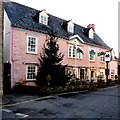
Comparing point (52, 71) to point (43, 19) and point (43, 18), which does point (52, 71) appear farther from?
point (43, 18)

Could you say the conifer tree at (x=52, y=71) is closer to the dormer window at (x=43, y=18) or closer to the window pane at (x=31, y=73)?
the window pane at (x=31, y=73)

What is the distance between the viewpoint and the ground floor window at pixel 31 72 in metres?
16.5

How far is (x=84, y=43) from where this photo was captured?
2362 centimetres

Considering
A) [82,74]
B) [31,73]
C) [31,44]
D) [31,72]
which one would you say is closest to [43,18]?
[31,44]

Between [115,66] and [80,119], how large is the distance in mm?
27960

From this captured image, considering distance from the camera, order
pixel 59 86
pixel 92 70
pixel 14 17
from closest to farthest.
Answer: pixel 59 86 < pixel 14 17 < pixel 92 70

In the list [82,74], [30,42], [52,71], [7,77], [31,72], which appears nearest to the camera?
[52,71]

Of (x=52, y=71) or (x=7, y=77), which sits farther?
(x=7, y=77)

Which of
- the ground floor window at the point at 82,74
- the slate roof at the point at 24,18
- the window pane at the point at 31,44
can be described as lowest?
the ground floor window at the point at 82,74

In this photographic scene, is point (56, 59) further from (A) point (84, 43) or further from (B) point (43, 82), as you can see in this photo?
(A) point (84, 43)

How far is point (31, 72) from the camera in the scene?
1692cm

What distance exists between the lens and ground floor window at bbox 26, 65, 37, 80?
54.3 feet

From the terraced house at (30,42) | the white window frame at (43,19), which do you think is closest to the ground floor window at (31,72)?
the terraced house at (30,42)

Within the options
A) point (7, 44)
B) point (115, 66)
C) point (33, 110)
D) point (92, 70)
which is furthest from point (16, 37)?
point (115, 66)
